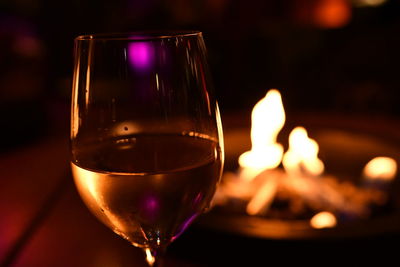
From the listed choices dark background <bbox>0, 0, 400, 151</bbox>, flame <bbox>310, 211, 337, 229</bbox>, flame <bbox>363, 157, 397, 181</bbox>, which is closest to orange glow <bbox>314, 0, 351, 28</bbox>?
dark background <bbox>0, 0, 400, 151</bbox>

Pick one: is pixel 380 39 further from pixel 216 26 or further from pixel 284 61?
pixel 216 26

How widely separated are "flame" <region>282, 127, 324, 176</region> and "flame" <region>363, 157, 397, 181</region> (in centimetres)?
14

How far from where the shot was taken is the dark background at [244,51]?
7.49 feet

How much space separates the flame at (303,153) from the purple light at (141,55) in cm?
93

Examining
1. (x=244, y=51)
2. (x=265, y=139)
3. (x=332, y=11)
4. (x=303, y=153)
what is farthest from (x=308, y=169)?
(x=332, y=11)

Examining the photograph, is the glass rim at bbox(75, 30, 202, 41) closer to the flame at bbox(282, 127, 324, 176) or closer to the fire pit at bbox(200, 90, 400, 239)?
the fire pit at bbox(200, 90, 400, 239)

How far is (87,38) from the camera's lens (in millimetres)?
520

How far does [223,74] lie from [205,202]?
3.10 m

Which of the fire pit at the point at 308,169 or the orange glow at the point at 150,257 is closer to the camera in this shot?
the orange glow at the point at 150,257

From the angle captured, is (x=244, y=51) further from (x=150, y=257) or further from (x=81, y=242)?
(x=150, y=257)

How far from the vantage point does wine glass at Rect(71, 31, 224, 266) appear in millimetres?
500

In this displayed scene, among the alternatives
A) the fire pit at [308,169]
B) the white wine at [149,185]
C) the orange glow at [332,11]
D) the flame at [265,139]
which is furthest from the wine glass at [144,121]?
the orange glow at [332,11]

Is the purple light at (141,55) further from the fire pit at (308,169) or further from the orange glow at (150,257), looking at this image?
the fire pit at (308,169)

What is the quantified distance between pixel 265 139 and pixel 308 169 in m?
0.15
